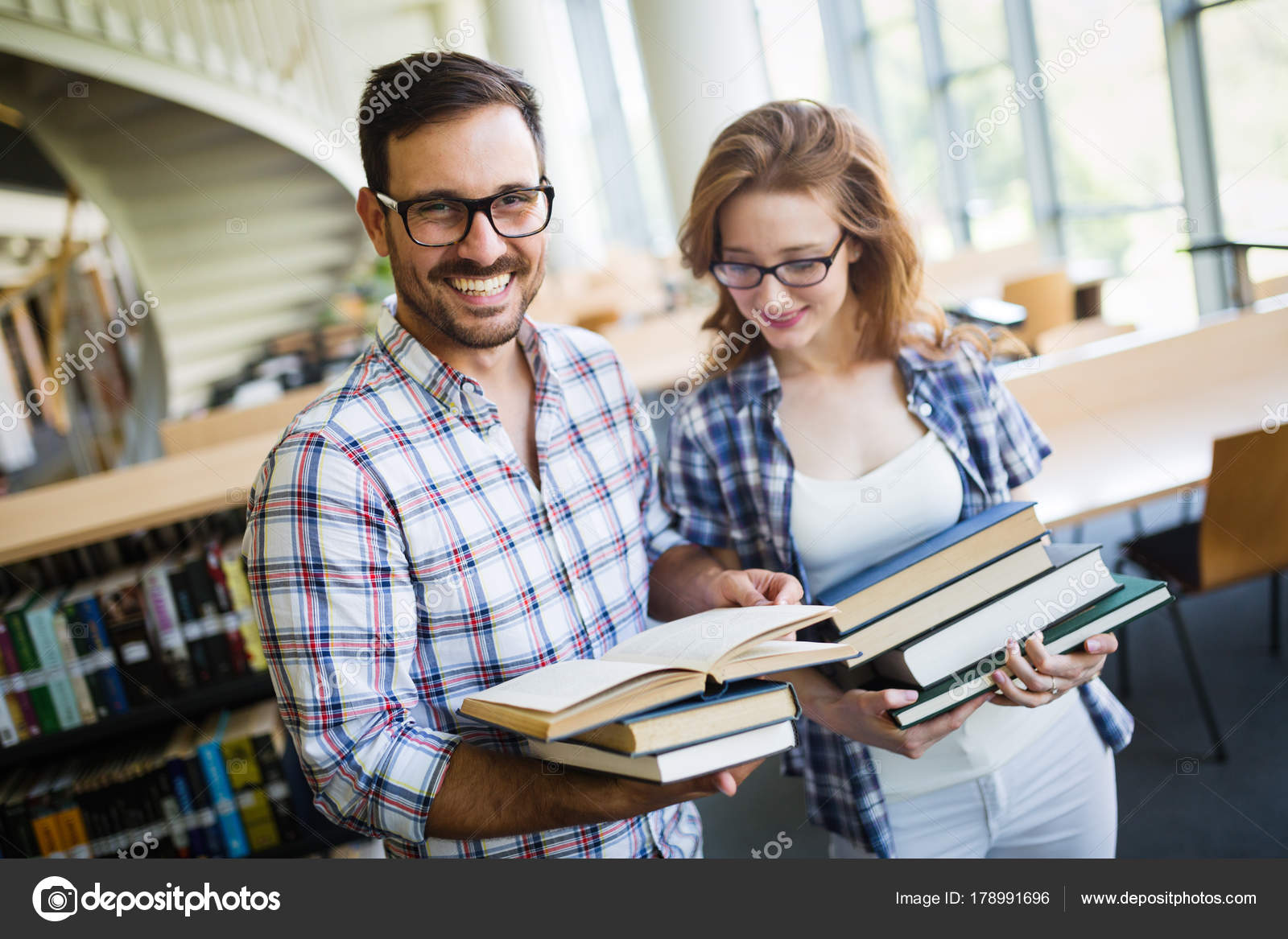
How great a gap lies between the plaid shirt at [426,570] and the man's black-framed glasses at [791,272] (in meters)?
0.27

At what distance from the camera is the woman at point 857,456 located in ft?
4.45

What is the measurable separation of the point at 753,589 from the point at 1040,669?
376 millimetres

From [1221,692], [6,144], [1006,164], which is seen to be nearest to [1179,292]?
[1006,164]

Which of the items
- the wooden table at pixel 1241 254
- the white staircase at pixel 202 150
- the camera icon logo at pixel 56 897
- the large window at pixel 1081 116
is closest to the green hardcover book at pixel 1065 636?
the camera icon logo at pixel 56 897

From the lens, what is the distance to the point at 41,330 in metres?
8.46

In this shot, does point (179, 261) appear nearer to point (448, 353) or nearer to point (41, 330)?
point (41, 330)

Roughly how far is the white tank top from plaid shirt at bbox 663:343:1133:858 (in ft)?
0.09

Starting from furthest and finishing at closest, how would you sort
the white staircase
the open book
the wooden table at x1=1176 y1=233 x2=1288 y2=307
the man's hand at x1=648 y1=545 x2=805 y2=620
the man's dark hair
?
the white staircase
the wooden table at x1=1176 y1=233 x2=1288 y2=307
the man's hand at x1=648 y1=545 x2=805 y2=620
the man's dark hair
the open book

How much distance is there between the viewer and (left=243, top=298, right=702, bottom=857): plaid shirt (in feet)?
3.39

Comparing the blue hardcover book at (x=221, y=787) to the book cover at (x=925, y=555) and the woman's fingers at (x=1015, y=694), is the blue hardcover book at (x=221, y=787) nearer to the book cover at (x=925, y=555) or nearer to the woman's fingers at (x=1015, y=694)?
the book cover at (x=925, y=555)

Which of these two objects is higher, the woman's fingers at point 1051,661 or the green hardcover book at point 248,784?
the woman's fingers at point 1051,661

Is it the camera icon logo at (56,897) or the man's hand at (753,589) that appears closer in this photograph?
the camera icon logo at (56,897)

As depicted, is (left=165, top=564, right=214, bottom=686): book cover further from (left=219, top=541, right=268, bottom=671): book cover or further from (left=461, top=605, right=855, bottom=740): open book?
(left=461, top=605, right=855, bottom=740): open book

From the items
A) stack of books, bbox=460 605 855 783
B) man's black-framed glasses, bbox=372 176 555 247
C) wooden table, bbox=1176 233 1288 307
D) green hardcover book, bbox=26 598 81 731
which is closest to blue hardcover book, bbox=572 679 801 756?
stack of books, bbox=460 605 855 783
